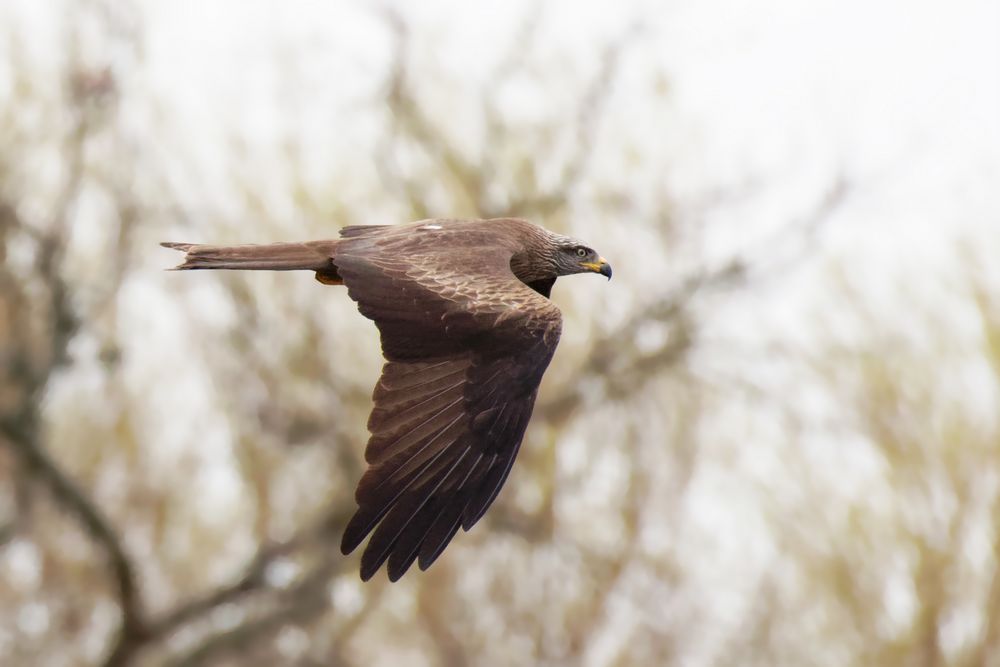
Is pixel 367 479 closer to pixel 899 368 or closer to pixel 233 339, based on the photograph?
pixel 233 339

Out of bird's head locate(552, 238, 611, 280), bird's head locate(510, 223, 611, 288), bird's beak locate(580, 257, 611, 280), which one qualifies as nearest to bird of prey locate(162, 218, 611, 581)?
bird's head locate(510, 223, 611, 288)

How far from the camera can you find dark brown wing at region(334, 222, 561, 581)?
5.65 m

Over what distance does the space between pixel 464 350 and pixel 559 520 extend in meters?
11.6

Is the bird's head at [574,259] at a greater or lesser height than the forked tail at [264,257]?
lesser

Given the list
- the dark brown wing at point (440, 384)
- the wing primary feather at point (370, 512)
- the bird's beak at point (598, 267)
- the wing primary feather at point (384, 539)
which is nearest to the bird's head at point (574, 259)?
the bird's beak at point (598, 267)

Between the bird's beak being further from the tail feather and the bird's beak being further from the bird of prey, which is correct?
the tail feather

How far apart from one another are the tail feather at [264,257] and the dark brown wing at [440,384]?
117mm

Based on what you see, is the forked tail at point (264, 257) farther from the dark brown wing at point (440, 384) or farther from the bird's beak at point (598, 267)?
the bird's beak at point (598, 267)

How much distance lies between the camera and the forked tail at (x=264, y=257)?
255 inches

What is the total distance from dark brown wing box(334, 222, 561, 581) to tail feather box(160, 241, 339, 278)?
0.12 meters

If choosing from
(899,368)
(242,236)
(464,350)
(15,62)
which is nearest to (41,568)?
(242,236)

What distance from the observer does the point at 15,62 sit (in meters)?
15.4

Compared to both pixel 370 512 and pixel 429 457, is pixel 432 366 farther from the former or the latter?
pixel 370 512

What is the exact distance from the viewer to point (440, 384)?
616cm
